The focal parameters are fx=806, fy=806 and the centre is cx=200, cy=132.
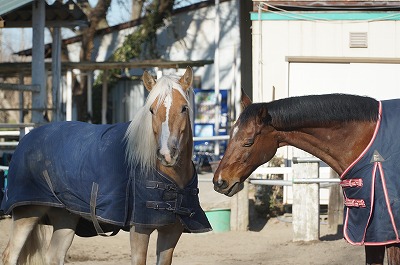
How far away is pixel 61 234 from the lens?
264 inches

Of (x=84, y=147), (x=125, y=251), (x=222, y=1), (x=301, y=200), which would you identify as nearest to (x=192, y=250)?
(x=125, y=251)

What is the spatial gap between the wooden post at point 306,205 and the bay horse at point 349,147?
4.42 m

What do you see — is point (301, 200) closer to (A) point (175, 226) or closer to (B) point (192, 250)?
(B) point (192, 250)

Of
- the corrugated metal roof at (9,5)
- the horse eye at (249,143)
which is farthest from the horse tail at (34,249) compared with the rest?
the corrugated metal roof at (9,5)

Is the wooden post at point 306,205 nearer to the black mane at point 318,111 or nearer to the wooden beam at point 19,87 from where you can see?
the wooden beam at point 19,87

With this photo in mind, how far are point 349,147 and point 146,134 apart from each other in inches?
58.3

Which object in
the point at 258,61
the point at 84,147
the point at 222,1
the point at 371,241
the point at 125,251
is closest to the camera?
the point at 371,241

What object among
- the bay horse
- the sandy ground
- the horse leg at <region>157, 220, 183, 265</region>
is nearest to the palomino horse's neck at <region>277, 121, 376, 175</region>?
the bay horse

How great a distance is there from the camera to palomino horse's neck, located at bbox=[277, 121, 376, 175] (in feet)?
16.1

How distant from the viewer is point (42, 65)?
40.7ft

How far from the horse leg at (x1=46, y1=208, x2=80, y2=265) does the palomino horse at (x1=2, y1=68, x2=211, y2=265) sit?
20 cm

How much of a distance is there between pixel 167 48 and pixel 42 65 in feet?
24.9

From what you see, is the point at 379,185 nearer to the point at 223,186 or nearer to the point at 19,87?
the point at 223,186

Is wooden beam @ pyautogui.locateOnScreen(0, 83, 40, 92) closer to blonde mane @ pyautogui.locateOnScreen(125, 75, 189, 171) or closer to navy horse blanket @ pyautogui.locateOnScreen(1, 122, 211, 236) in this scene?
navy horse blanket @ pyautogui.locateOnScreen(1, 122, 211, 236)
